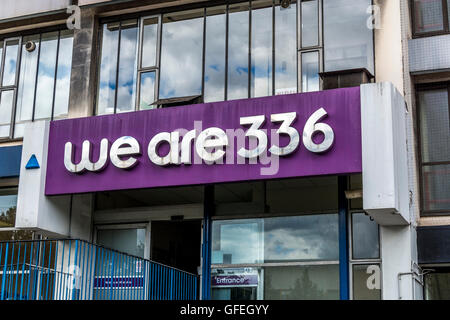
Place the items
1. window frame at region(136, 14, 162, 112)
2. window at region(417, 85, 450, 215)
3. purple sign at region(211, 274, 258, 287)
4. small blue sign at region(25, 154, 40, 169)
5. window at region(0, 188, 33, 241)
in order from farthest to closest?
window at region(0, 188, 33, 241) → window frame at region(136, 14, 162, 112) → purple sign at region(211, 274, 258, 287) → small blue sign at region(25, 154, 40, 169) → window at region(417, 85, 450, 215)

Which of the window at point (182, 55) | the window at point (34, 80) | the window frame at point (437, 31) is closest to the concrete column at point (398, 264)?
the window frame at point (437, 31)

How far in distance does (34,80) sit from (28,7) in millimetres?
1681

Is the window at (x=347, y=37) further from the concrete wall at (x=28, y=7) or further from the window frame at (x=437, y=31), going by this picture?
the concrete wall at (x=28, y=7)

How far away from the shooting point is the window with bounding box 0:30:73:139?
17.1m

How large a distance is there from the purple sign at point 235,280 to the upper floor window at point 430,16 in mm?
5905

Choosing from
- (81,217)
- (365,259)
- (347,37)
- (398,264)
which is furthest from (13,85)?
(398,264)

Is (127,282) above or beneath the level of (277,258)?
beneath

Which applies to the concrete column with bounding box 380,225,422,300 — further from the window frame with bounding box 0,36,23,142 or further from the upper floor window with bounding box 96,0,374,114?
the window frame with bounding box 0,36,23,142

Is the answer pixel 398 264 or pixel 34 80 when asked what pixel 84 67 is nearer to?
pixel 34 80

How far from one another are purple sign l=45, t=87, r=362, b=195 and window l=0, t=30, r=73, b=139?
217 cm

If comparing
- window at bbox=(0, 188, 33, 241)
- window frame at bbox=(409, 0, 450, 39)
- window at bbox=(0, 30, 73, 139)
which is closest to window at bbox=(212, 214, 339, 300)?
window frame at bbox=(409, 0, 450, 39)

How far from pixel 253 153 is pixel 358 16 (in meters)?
3.68

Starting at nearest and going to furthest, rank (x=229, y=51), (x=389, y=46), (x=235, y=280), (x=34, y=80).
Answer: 1. (x=389, y=46)
2. (x=235, y=280)
3. (x=229, y=51)
4. (x=34, y=80)

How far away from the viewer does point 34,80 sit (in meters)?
17.5
